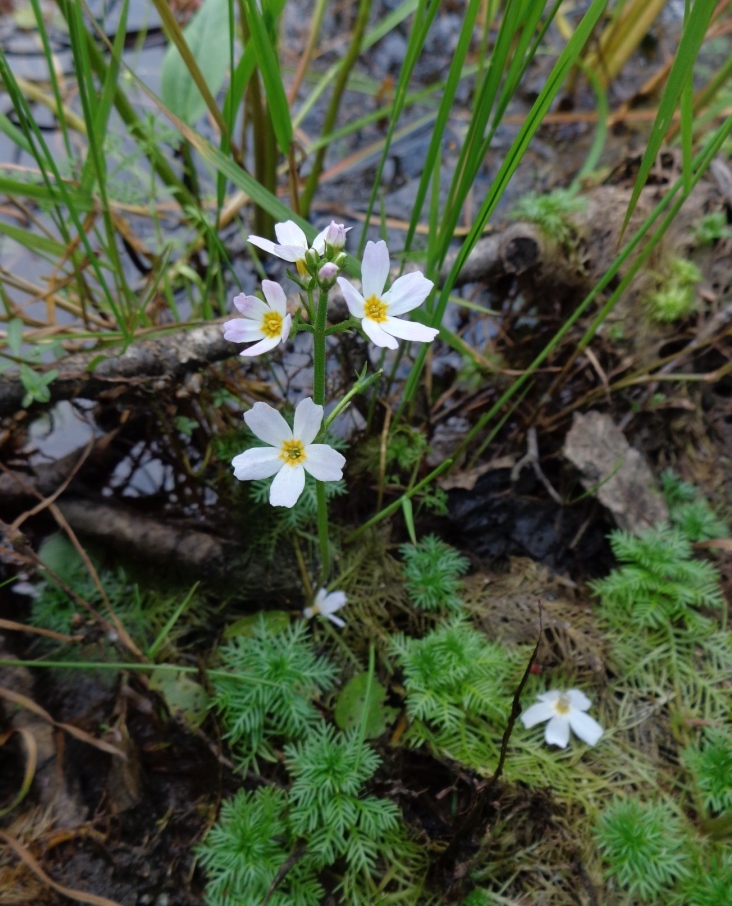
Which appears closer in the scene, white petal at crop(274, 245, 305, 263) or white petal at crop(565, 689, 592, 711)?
white petal at crop(274, 245, 305, 263)

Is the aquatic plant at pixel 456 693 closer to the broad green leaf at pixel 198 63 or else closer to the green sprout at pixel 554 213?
the green sprout at pixel 554 213

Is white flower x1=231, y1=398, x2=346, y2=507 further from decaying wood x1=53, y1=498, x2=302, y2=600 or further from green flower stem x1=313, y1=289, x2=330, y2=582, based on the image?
decaying wood x1=53, y1=498, x2=302, y2=600

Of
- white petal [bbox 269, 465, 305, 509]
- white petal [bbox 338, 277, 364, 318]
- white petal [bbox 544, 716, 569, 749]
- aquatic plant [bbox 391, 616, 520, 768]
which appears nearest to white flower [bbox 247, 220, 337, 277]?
white petal [bbox 338, 277, 364, 318]

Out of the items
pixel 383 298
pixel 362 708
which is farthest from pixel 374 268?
pixel 362 708

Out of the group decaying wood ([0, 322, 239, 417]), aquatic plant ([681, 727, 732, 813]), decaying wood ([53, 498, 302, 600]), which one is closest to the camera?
aquatic plant ([681, 727, 732, 813])

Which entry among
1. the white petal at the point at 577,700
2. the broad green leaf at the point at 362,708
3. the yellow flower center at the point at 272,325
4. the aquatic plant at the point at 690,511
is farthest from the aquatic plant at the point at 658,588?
the yellow flower center at the point at 272,325
